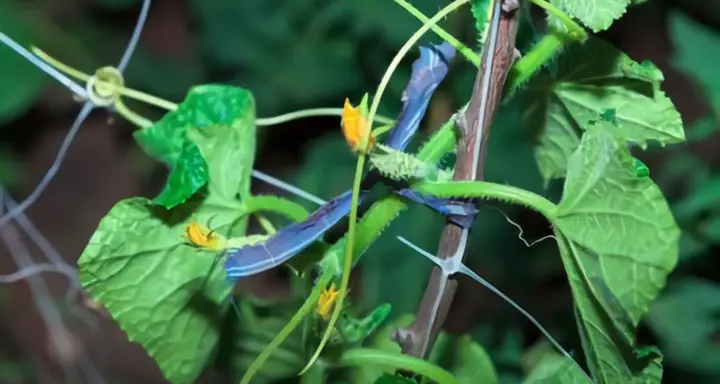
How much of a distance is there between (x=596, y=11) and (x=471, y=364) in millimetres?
298

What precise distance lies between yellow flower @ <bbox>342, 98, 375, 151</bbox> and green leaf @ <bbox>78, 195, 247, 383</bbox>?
0.41ft

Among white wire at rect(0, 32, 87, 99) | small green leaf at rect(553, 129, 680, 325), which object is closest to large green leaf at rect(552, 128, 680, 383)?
small green leaf at rect(553, 129, 680, 325)

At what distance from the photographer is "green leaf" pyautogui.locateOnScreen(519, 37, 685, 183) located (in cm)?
52

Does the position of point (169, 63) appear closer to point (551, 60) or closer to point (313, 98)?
point (313, 98)

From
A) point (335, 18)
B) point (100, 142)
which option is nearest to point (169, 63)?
point (100, 142)

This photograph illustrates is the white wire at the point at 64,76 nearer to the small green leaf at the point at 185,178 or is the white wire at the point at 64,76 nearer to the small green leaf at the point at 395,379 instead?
the small green leaf at the point at 185,178

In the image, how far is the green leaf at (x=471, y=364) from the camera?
637 millimetres

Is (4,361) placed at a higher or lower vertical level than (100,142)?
lower

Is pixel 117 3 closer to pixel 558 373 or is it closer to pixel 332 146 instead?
pixel 332 146

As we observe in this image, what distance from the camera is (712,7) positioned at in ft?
4.19

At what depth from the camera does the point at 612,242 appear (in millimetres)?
417

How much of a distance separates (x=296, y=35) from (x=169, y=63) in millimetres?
249

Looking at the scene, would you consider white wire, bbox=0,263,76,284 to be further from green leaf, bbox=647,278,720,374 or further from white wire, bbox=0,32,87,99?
green leaf, bbox=647,278,720,374

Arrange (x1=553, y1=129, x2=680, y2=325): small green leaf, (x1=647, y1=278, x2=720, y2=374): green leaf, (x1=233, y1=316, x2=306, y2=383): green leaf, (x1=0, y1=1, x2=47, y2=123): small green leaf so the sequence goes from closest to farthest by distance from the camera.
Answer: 1. (x1=553, y1=129, x2=680, y2=325): small green leaf
2. (x1=233, y1=316, x2=306, y2=383): green leaf
3. (x1=647, y1=278, x2=720, y2=374): green leaf
4. (x1=0, y1=1, x2=47, y2=123): small green leaf
